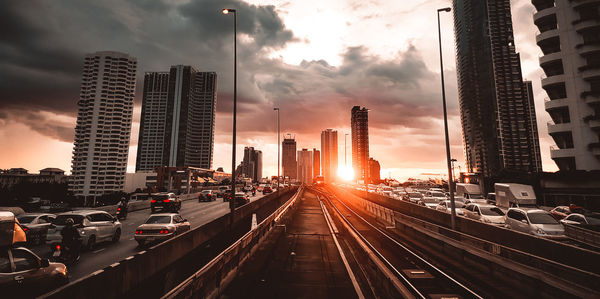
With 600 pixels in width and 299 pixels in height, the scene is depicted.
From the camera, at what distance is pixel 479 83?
6845 inches

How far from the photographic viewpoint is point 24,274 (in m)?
6.30

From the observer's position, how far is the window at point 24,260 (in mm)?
6330

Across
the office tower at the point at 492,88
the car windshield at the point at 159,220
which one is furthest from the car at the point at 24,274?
the office tower at the point at 492,88

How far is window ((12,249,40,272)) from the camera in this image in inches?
249

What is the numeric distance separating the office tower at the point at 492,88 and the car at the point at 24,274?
18648 cm

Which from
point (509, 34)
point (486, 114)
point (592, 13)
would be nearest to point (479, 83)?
point (486, 114)

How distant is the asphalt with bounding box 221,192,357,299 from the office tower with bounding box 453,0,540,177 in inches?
6947

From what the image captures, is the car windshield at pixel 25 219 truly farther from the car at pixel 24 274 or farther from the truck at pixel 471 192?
the truck at pixel 471 192

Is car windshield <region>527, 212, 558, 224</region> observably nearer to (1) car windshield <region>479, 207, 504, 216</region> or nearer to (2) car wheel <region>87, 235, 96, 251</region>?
(1) car windshield <region>479, 207, 504, 216</region>

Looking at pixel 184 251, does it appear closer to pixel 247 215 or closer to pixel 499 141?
pixel 247 215

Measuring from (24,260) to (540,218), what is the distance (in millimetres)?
21344

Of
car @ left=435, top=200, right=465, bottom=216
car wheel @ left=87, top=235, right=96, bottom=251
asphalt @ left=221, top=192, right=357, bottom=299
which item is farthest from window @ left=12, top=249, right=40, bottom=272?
car @ left=435, top=200, right=465, bottom=216

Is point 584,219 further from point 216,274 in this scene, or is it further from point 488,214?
point 216,274

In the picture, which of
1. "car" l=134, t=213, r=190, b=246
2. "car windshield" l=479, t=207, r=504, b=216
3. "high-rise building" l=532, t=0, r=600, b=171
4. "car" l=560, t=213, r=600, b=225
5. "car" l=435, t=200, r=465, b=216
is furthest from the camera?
"high-rise building" l=532, t=0, r=600, b=171
